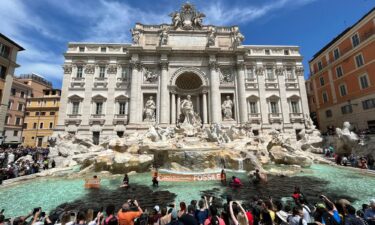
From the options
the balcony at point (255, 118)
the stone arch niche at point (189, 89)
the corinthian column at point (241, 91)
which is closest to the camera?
the corinthian column at point (241, 91)

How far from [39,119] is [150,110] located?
3082cm

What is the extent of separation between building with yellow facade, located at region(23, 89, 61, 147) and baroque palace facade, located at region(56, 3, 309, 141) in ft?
63.1

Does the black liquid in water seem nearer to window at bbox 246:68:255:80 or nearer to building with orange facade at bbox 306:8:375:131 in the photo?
building with orange facade at bbox 306:8:375:131

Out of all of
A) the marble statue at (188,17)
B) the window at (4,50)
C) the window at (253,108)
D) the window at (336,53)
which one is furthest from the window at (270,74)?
the window at (4,50)

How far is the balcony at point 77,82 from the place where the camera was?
26.8 metres

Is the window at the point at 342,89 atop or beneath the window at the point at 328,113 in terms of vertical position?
atop

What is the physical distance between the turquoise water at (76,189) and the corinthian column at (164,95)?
519 inches

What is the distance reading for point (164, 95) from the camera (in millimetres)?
25844

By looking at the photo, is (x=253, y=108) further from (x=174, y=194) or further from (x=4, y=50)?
(x=4, y=50)

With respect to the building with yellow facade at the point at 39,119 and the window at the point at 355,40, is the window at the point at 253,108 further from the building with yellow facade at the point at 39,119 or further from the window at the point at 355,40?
the building with yellow facade at the point at 39,119

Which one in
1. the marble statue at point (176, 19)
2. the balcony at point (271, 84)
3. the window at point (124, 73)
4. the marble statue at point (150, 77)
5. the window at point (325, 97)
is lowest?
the window at point (325, 97)

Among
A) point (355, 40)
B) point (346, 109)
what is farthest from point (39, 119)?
point (355, 40)

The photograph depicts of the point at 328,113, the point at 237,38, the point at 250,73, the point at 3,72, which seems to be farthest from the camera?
the point at 328,113

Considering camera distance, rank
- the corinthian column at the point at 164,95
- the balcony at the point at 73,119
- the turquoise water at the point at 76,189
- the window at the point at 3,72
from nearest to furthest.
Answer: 1. the turquoise water at the point at 76,189
2. the window at the point at 3,72
3. the corinthian column at the point at 164,95
4. the balcony at the point at 73,119
